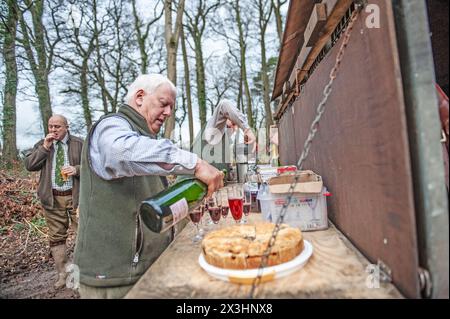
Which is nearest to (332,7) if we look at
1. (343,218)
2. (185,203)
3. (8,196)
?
(343,218)

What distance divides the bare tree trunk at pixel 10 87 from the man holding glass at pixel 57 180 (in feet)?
20.3

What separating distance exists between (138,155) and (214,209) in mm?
716

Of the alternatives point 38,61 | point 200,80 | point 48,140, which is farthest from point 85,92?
point 48,140

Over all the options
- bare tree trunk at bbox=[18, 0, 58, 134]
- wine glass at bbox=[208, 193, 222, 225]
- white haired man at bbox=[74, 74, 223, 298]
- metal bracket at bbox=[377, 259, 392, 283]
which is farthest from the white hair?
bare tree trunk at bbox=[18, 0, 58, 134]

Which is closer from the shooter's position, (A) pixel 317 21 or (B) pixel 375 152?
(B) pixel 375 152

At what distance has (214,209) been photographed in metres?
1.91

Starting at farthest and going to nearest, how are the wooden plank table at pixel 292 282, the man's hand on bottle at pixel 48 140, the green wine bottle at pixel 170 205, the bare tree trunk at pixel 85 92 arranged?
the bare tree trunk at pixel 85 92 → the man's hand on bottle at pixel 48 140 → the green wine bottle at pixel 170 205 → the wooden plank table at pixel 292 282

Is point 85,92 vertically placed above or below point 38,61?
above

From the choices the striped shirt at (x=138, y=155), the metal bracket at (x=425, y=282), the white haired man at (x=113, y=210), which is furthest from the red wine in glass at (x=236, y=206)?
the metal bracket at (x=425, y=282)

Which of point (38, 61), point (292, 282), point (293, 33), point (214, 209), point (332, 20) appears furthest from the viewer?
point (38, 61)

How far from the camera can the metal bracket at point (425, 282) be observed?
89cm

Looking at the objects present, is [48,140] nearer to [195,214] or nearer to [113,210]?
[113,210]

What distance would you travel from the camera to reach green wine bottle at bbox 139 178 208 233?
1.29 meters

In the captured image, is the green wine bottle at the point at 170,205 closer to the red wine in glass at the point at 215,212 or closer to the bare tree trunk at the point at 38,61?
the red wine in glass at the point at 215,212
